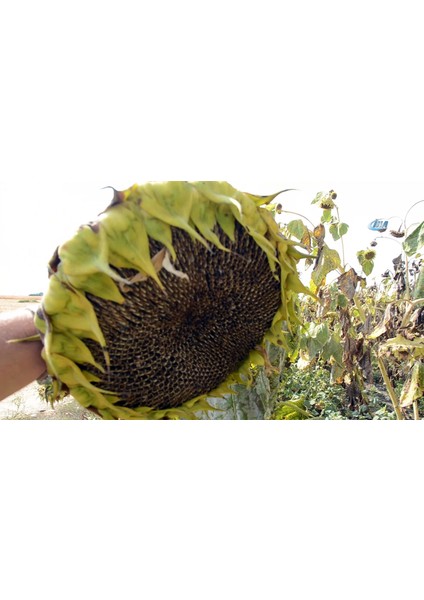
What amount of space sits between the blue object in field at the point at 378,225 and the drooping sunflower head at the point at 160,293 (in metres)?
1.83

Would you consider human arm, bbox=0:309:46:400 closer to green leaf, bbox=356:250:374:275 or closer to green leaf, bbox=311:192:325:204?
green leaf, bbox=311:192:325:204

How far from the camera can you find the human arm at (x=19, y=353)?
76cm

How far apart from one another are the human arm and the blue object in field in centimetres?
204

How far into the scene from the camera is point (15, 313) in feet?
2.75

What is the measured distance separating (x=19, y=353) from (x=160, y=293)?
0.67ft

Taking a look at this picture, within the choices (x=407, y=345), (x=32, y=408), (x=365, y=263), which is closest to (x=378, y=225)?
(x=365, y=263)

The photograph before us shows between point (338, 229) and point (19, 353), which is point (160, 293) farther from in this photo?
point (338, 229)

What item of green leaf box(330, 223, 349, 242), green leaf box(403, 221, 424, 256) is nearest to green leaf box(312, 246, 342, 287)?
green leaf box(330, 223, 349, 242)

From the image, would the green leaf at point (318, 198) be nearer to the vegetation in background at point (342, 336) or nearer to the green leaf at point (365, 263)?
the vegetation in background at point (342, 336)

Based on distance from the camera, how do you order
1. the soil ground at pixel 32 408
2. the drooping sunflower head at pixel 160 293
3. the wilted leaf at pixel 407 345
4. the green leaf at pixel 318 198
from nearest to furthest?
the drooping sunflower head at pixel 160 293
the wilted leaf at pixel 407 345
the green leaf at pixel 318 198
the soil ground at pixel 32 408

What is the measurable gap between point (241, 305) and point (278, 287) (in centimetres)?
6

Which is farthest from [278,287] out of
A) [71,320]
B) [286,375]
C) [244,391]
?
[286,375]

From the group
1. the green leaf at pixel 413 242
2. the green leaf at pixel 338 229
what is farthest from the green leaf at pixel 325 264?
the green leaf at pixel 413 242

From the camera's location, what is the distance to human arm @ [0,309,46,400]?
765mm
